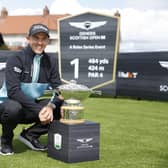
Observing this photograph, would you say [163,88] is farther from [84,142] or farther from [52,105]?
[84,142]

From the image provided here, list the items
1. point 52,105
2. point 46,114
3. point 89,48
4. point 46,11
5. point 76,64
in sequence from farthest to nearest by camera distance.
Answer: point 46,11 < point 76,64 < point 89,48 < point 52,105 < point 46,114

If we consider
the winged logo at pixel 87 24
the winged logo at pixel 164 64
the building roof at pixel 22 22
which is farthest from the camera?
the building roof at pixel 22 22

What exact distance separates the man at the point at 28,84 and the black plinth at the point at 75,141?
0.60 ft

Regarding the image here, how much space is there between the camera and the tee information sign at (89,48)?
1209 centimetres

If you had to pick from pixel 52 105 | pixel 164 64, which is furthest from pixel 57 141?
pixel 164 64

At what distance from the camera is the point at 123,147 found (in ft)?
16.0

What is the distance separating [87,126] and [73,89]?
344 millimetres

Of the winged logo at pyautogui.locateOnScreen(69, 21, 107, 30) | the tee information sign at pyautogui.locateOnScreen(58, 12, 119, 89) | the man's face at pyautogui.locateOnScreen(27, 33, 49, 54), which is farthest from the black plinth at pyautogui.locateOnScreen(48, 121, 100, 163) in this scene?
the winged logo at pyautogui.locateOnScreen(69, 21, 107, 30)

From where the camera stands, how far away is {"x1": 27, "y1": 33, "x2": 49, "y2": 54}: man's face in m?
4.37

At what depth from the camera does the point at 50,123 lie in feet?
14.1

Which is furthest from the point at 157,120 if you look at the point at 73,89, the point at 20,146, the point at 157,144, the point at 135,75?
the point at 135,75

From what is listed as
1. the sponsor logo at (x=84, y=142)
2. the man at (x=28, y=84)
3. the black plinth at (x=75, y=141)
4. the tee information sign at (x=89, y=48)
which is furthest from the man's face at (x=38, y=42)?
the tee information sign at (x=89, y=48)

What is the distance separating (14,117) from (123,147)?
128 centimetres

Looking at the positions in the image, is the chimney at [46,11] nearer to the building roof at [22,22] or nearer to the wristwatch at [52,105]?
the building roof at [22,22]
